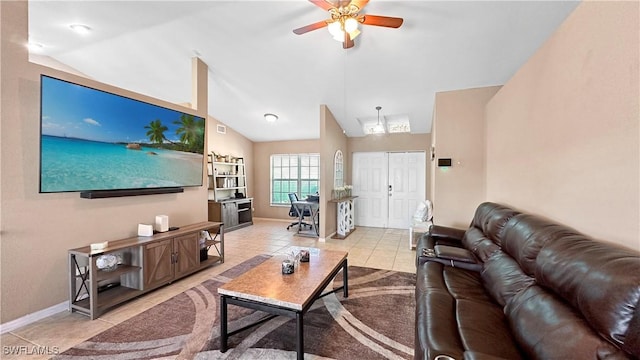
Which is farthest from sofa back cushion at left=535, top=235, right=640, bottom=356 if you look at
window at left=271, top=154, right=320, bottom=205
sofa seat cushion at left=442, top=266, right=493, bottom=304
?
window at left=271, top=154, right=320, bottom=205

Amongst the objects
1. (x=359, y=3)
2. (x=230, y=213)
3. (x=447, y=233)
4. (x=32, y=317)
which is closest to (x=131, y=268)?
(x=32, y=317)

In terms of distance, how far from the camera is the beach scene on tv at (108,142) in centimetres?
240

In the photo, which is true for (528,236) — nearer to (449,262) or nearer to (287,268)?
(449,262)

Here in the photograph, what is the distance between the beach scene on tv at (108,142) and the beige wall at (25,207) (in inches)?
4.1

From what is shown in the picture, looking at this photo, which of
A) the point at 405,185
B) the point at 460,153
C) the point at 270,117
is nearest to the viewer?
the point at 460,153

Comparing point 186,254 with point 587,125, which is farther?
point 186,254

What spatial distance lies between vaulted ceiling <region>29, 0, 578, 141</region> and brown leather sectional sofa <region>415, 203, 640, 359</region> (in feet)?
7.15

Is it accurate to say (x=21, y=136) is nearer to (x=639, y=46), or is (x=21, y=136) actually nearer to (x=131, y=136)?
(x=131, y=136)

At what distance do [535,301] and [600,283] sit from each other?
1.40 feet

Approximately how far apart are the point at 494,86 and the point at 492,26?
1425mm

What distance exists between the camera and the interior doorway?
6504 mm

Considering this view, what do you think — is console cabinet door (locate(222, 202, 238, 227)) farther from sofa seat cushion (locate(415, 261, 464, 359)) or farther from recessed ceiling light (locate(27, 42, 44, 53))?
sofa seat cushion (locate(415, 261, 464, 359))

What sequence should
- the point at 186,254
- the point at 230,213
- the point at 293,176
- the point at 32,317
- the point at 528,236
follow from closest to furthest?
the point at 528,236 → the point at 32,317 → the point at 186,254 → the point at 230,213 → the point at 293,176

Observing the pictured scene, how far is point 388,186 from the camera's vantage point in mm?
6734
